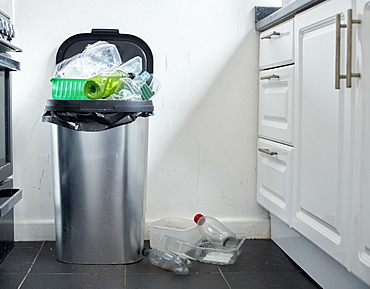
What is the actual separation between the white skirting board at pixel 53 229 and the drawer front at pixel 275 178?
4.9 inches

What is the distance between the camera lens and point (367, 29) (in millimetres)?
1382

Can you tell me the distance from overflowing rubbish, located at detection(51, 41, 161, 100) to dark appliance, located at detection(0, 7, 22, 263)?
0.61ft

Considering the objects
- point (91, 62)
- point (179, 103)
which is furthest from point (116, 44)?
point (179, 103)

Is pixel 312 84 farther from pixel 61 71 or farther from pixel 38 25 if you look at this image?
pixel 38 25

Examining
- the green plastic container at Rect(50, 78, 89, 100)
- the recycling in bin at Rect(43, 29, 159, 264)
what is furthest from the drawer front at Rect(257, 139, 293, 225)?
the green plastic container at Rect(50, 78, 89, 100)

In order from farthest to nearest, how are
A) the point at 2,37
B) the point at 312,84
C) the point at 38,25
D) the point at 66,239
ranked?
the point at 38,25
the point at 66,239
the point at 2,37
the point at 312,84

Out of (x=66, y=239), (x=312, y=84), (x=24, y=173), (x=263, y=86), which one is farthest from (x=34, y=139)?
(x=312, y=84)

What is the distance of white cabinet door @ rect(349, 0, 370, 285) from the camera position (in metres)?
1.38

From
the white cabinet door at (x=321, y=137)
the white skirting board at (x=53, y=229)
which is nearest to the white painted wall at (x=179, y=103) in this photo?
the white skirting board at (x=53, y=229)

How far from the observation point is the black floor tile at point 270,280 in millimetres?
1844

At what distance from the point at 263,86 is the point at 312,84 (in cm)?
64

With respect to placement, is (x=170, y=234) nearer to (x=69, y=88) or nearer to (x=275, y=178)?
(x=275, y=178)

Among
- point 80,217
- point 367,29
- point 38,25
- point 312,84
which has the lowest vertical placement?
point 80,217

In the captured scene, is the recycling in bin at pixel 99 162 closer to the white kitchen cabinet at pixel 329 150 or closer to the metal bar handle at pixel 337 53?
the white kitchen cabinet at pixel 329 150
